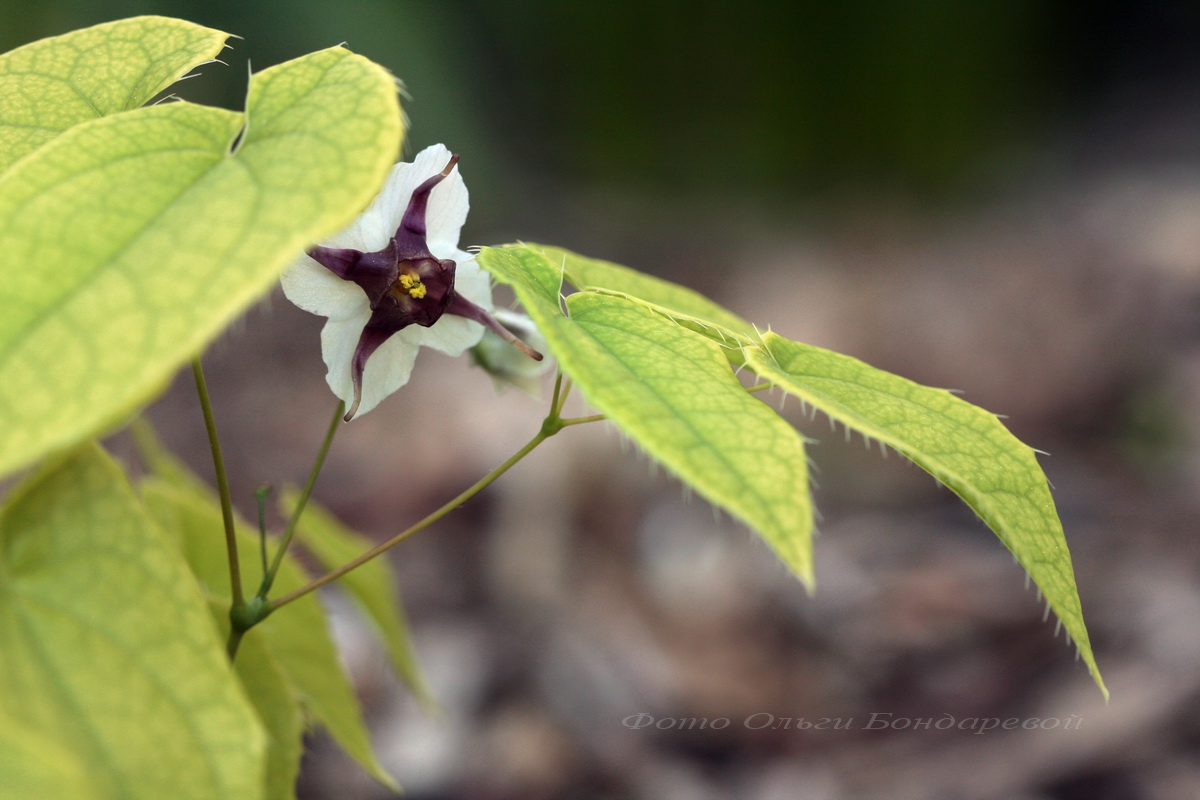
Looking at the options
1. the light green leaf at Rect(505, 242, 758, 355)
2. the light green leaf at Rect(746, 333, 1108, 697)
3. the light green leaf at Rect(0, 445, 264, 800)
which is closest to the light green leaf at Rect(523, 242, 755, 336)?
the light green leaf at Rect(505, 242, 758, 355)

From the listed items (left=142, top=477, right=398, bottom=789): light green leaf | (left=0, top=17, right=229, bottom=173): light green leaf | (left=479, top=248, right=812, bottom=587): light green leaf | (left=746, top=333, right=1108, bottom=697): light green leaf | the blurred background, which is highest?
(left=0, top=17, right=229, bottom=173): light green leaf

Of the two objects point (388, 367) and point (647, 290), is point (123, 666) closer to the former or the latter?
point (388, 367)

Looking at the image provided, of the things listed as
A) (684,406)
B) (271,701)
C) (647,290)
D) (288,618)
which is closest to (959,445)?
(684,406)

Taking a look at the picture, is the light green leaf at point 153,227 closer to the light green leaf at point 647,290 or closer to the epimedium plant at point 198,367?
the epimedium plant at point 198,367

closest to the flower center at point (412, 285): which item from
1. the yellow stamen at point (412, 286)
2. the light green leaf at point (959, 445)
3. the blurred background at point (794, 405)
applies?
the yellow stamen at point (412, 286)

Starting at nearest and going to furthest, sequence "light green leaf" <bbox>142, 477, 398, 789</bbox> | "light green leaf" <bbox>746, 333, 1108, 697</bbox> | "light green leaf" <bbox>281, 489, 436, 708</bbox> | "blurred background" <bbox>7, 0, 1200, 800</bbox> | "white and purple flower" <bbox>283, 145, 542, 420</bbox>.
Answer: "light green leaf" <bbox>746, 333, 1108, 697</bbox> < "white and purple flower" <bbox>283, 145, 542, 420</bbox> < "light green leaf" <bbox>142, 477, 398, 789</bbox> < "light green leaf" <bbox>281, 489, 436, 708</bbox> < "blurred background" <bbox>7, 0, 1200, 800</bbox>

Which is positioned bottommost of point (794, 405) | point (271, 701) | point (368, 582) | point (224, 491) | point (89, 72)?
point (794, 405)

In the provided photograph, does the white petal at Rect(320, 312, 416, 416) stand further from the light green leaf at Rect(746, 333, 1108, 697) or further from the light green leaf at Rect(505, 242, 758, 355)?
the light green leaf at Rect(746, 333, 1108, 697)
